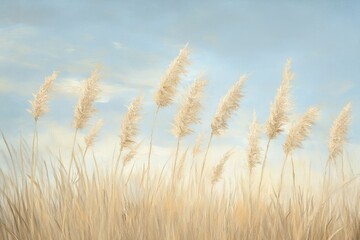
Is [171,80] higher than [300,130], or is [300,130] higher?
[171,80]

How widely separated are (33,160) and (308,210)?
2.00m

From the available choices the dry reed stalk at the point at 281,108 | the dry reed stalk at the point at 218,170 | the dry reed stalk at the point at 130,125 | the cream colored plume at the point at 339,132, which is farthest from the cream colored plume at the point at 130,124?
the cream colored plume at the point at 339,132

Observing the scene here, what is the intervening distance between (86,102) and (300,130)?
1682 millimetres

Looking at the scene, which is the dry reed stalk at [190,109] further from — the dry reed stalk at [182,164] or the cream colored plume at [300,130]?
the cream colored plume at [300,130]

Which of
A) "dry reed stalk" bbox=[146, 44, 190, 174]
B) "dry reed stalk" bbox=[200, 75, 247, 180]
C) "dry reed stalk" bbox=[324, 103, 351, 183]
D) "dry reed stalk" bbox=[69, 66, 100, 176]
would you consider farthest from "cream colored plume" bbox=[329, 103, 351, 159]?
"dry reed stalk" bbox=[69, 66, 100, 176]

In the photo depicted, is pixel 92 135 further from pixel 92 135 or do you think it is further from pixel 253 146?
pixel 253 146

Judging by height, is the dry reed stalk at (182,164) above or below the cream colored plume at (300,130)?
below

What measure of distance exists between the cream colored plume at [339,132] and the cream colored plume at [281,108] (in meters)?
1.11

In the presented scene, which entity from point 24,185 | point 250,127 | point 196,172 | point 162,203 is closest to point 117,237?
point 162,203

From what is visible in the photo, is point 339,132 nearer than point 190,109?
No

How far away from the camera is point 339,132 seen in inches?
189

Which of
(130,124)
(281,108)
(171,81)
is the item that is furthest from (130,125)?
(281,108)

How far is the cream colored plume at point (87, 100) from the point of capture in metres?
3.68

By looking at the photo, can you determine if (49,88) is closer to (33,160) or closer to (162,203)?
(33,160)
